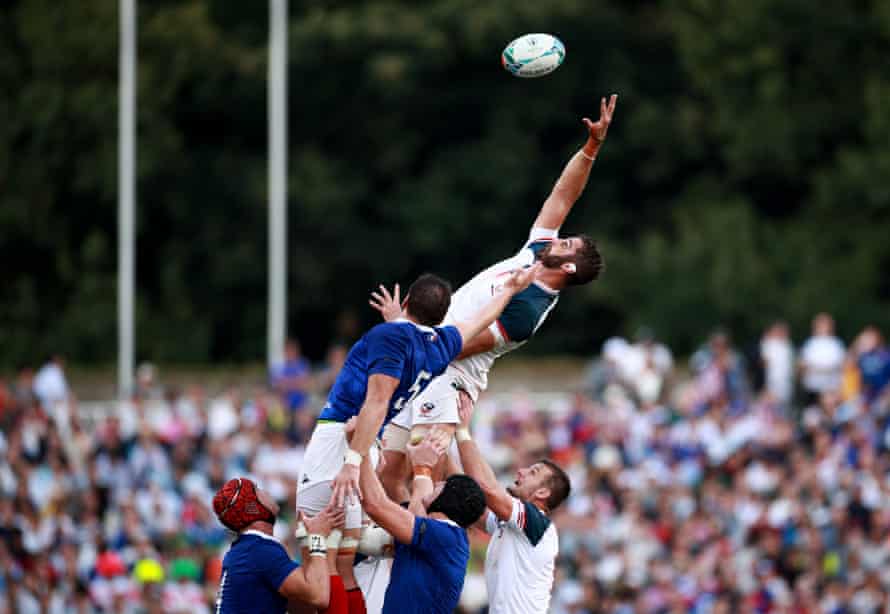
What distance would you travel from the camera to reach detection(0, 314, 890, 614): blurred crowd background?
20.3m

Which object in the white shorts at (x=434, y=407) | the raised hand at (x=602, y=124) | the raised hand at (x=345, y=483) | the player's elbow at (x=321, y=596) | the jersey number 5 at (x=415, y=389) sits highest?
the raised hand at (x=602, y=124)

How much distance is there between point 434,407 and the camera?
11.8m

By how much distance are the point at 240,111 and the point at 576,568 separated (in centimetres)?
2476

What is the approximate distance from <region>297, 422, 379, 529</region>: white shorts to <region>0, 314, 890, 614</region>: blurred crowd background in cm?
660

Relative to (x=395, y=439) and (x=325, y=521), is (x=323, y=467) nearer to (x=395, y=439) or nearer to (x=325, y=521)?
A: (x=325, y=521)

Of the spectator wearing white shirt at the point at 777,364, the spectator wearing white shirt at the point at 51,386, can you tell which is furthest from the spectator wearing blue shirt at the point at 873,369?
the spectator wearing white shirt at the point at 51,386

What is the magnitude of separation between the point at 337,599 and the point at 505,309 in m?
2.20

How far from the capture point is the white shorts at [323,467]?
11180 millimetres

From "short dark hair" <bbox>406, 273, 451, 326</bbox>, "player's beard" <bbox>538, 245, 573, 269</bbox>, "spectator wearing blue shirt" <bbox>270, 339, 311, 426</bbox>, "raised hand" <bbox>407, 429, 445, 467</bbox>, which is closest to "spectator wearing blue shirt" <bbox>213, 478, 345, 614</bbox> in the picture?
"raised hand" <bbox>407, 429, 445, 467</bbox>

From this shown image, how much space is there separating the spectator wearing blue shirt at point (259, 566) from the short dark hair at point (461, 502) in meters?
0.70

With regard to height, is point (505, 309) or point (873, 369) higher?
point (873, 369)

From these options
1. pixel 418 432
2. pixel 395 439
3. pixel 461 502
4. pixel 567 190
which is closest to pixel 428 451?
pixel 418 432

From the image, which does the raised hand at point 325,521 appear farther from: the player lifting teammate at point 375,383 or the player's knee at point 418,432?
the player's knee at point 418,432

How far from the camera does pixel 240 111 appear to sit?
44188 mm
